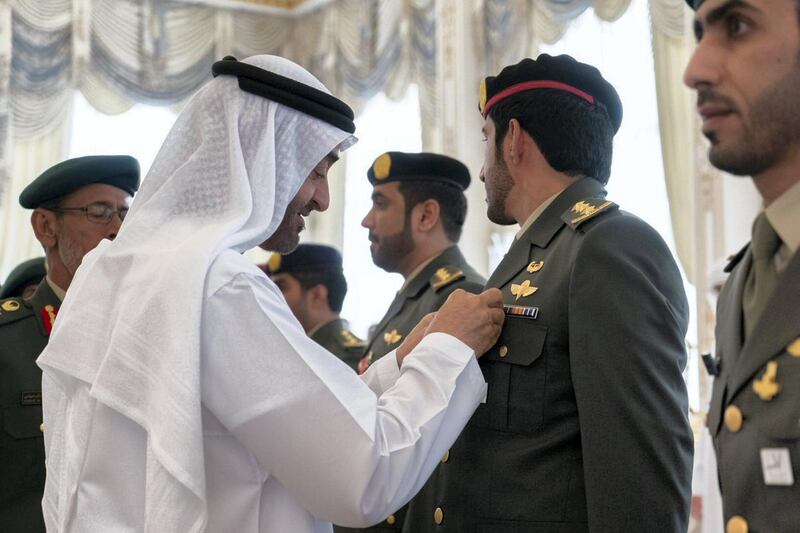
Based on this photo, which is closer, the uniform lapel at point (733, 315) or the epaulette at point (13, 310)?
the uniform lapel at point (733, 315)

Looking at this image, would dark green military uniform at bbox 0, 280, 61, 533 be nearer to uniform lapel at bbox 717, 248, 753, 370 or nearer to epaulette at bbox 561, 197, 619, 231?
epaulette at bbox 561, 197, 619, 231

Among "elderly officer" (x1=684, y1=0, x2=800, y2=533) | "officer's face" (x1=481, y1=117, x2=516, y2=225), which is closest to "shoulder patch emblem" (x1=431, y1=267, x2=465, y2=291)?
"officer's face" (x1=481, y1=117, x2=516, y2=225)

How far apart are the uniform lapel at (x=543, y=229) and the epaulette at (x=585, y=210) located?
0.03m

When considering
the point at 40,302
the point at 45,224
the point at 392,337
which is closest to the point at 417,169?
the point at 392,337

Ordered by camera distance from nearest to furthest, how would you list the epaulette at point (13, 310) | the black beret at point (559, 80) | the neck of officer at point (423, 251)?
the black beret at point (559, 80), the epaulette at point (13, 310), the neck of officer at point (423, 251)

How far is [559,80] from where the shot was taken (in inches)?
88.7

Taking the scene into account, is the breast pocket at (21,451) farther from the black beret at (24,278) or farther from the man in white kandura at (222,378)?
the black beret at (24,278)

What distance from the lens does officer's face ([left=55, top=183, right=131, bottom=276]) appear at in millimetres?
2814

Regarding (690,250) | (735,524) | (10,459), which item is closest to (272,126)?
(735,524)

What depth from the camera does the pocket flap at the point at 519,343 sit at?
76.2 inches

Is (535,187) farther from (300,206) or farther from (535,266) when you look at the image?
(300,206)

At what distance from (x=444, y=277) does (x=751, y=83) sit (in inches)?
77.8

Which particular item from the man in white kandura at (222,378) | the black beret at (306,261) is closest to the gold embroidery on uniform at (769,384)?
the man in white kandura at (222,378)

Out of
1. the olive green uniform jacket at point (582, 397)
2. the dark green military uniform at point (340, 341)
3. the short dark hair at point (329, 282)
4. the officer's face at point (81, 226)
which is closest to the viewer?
the olive green uniform jacket at point (582, 397)
